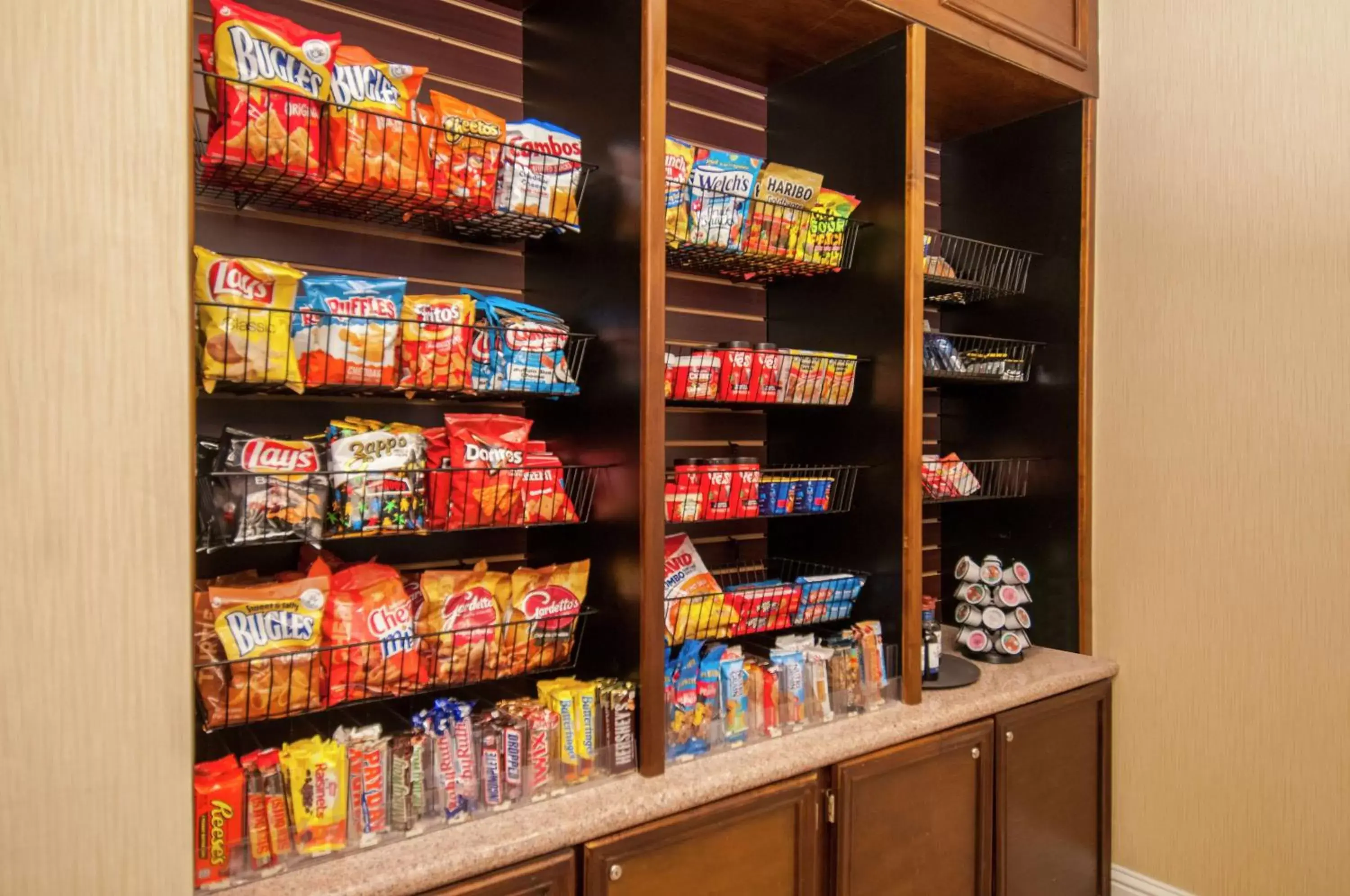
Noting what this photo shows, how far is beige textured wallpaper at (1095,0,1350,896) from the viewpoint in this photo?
89.3 inches

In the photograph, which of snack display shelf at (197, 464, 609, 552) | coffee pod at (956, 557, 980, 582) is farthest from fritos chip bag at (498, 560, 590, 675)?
coffee pod at (956, 557, 980, 582)

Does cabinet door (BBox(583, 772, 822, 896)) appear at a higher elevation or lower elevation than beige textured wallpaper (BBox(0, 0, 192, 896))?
lower

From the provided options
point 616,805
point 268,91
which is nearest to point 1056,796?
point 616,805

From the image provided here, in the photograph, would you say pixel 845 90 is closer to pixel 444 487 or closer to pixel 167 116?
pixel 444 487

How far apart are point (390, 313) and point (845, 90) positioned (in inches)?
60.9

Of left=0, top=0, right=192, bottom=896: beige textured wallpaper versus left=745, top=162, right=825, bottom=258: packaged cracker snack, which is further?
left=745, top=162, right=825, bottom=258: packaged cracker snack

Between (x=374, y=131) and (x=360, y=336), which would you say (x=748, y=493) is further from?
(x=374, y=131)

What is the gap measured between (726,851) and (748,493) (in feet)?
2.73

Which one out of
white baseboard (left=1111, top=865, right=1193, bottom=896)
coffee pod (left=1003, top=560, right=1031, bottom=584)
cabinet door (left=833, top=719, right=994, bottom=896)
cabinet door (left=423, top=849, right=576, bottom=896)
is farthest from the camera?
coffee pod (left=1003, top=560, right=1031, bottom=584)

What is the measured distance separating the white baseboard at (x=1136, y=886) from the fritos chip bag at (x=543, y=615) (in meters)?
2.05

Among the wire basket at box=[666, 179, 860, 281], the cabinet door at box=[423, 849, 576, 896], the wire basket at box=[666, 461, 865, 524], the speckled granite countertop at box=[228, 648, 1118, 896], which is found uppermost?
the wire basket at box=[666, 179, 860, 281]

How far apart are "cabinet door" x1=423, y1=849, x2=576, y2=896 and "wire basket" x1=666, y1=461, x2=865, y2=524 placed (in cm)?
76

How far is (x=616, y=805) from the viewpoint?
1642 mm

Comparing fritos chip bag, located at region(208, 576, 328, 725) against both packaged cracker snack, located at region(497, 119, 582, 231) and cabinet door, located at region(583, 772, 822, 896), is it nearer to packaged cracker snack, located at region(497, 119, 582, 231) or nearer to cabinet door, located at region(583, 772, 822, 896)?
cabinet door, located at region(583, 772, 822, 896)
